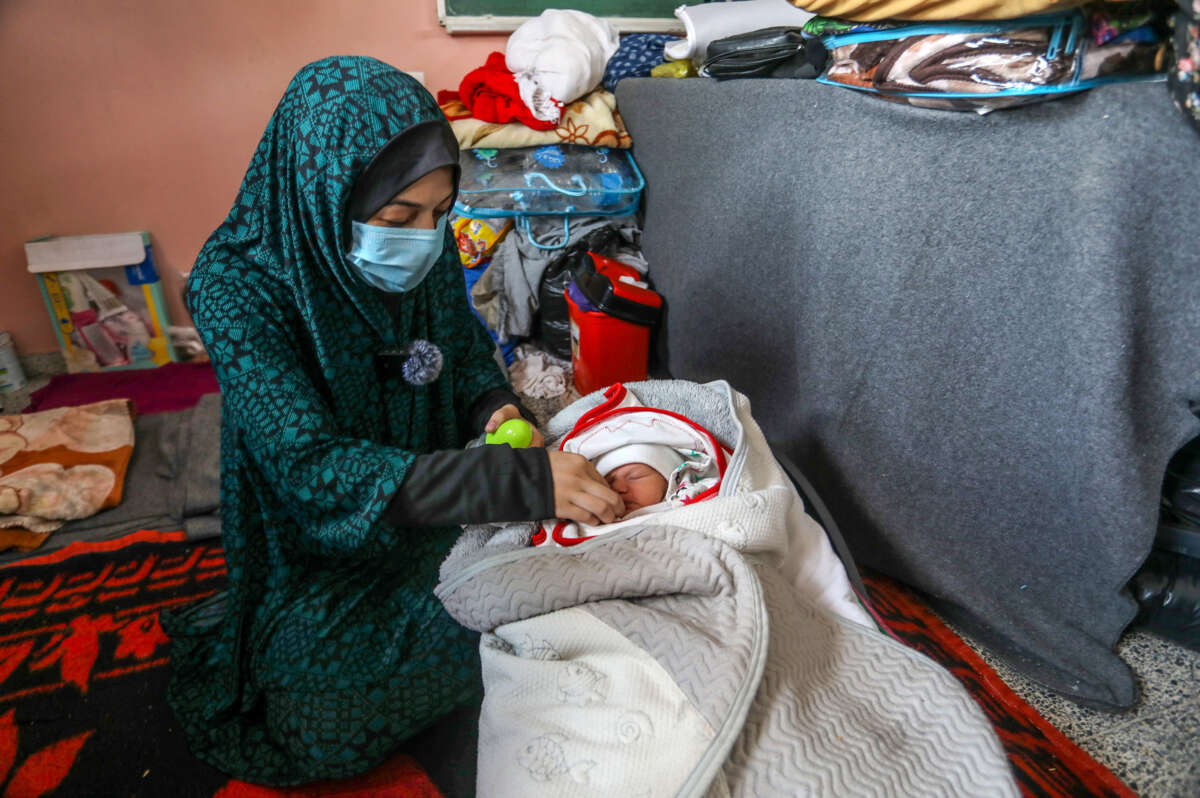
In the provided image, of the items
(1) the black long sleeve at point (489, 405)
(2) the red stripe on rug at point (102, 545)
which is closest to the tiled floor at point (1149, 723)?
(1) the black long sleeve at point (489, 405)

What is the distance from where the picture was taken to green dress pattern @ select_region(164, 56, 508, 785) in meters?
0.86

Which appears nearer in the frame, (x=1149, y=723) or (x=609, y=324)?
(x=1149, y=723)

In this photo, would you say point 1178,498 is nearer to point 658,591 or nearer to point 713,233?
point 658,591

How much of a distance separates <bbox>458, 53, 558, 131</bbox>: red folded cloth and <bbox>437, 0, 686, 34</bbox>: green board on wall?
33cm

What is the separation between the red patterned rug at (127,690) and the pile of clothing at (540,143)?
1.15m

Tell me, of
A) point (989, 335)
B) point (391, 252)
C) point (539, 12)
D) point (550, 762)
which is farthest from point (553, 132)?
point (550, 762)

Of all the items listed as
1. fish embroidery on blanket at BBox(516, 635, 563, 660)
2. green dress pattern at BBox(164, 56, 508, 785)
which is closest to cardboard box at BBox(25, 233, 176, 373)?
green dress pattern at BBox(164, 56, 508, 785)

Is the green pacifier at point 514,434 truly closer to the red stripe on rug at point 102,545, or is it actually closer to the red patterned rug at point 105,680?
the red patterned rug at point 105,680

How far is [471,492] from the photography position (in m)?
0.85

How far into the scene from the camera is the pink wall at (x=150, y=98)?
84.5 inches

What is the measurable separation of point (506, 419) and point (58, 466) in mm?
1322

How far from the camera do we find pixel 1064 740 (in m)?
0.89

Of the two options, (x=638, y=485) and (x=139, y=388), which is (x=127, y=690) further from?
(x=139, y=388)

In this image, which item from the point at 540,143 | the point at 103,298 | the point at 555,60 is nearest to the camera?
the point at 555,60
